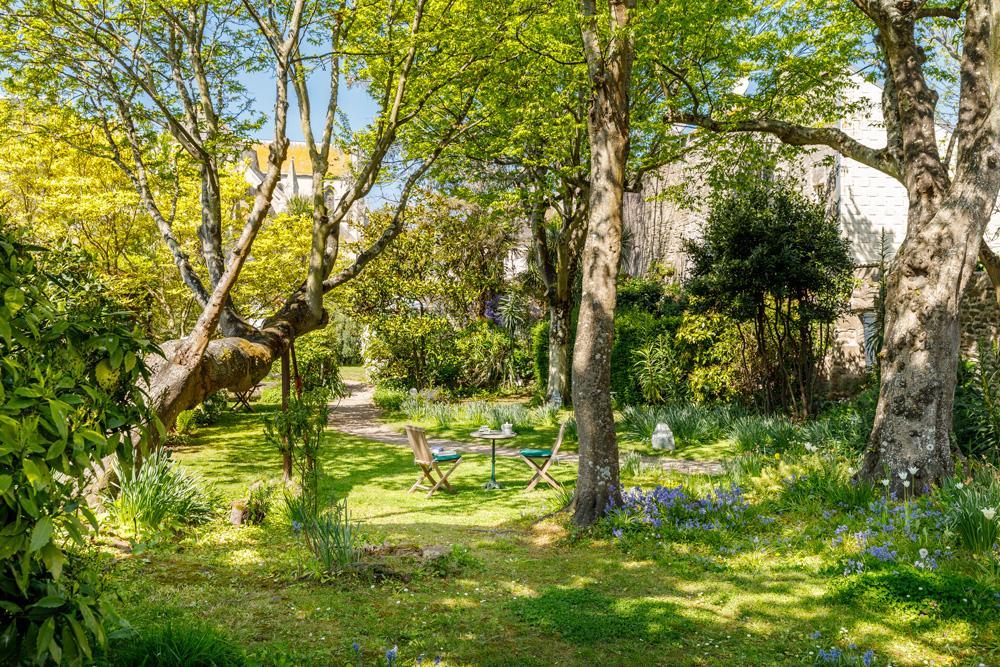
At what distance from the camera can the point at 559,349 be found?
1680cm

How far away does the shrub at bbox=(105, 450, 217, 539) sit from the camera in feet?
20.2

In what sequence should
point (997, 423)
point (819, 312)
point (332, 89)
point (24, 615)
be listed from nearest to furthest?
point (24, 615), point (997, 423), point (332, 89), point (819, 312)

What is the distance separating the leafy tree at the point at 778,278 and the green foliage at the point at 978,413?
402cm

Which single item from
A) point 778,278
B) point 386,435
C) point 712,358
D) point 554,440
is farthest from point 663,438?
point 386,435

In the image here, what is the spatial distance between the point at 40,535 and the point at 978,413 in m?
9.87

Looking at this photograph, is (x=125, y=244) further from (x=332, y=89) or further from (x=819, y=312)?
(x=819, y=312)

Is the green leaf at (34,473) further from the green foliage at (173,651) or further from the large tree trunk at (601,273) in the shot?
A: the large tree trunk at (601,273)

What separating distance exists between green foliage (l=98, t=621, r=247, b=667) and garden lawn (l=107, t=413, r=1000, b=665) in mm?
295

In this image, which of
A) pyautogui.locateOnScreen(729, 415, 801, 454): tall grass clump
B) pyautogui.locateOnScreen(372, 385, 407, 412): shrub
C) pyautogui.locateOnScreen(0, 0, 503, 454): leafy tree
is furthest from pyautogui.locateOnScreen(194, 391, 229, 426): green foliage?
pyautogui.locateOnScreen(729, 415, 801, 454): tall grass clump

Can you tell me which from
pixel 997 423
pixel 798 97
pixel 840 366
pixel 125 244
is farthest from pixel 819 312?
pixel 125 244

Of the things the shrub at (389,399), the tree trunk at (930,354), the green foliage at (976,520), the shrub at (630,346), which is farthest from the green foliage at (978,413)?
the shrub at (389,399)

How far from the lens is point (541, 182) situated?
14.7m

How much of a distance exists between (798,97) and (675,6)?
3502mm

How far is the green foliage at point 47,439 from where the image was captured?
1.80 metres
